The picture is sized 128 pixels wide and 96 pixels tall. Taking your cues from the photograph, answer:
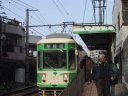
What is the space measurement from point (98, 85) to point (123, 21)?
1057 cm

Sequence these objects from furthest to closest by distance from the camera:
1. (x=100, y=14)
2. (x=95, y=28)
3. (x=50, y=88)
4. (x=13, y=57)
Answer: (x=13, y=57) < (x=100, y=14) < (x=95, y=28) < (x=50, y=88)

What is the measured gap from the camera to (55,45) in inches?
918

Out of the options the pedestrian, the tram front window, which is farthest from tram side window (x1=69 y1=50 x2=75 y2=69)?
the pedestrian

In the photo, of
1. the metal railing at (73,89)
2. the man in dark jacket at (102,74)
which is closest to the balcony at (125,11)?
the metal railing at (73,89)

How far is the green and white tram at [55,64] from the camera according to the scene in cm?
2273

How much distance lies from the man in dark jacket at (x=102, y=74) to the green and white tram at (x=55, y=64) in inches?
365

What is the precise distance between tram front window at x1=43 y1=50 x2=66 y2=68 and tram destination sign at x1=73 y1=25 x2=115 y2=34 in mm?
3094

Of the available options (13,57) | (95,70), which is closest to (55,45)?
(95,70)

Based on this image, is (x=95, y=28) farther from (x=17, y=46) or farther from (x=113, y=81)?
(x=17, y=46)

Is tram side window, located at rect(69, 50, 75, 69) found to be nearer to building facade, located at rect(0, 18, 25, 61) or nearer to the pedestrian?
the pedestrian

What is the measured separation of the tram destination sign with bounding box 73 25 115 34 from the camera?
25.8 metres

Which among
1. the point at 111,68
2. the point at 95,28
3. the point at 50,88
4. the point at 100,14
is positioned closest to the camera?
the point at 111,68

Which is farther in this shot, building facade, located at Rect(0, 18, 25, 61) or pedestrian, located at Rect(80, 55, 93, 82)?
building facade, located at Rect(0, 18, 25, 61)

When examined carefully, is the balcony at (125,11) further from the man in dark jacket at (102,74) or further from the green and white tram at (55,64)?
the man in dark jacket at (102,74)
